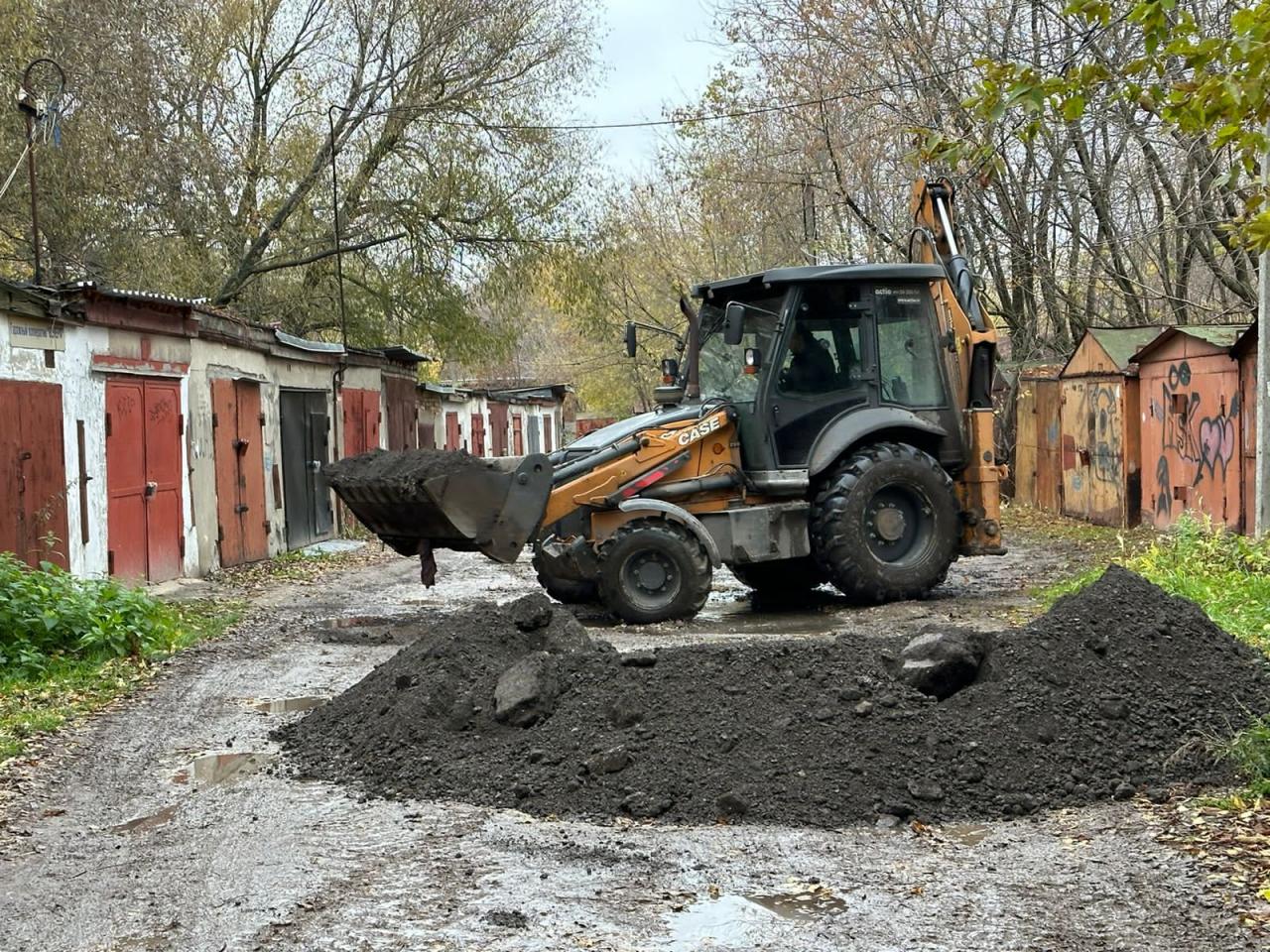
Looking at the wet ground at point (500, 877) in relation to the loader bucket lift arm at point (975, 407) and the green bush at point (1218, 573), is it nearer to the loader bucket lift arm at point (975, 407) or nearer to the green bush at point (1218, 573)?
the green bush at point (1218, 573)

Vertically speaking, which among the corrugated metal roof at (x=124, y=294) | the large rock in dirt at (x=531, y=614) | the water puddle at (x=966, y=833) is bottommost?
the water puddle at (x=966, y=833)

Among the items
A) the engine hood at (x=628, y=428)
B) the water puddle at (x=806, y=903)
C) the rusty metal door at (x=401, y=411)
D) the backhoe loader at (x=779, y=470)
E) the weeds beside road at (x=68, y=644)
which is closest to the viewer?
the water puddle at (x=806, y=903)

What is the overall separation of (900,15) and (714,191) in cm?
915

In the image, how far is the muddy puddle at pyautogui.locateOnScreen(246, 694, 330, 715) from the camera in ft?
28.4

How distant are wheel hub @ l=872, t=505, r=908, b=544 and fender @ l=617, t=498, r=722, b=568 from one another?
1.55 metres

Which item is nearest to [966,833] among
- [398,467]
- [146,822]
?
[146,822]

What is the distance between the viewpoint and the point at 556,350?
81.0m

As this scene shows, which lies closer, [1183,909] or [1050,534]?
[1183,909]

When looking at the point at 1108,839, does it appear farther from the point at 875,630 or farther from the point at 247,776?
the point at 875,630

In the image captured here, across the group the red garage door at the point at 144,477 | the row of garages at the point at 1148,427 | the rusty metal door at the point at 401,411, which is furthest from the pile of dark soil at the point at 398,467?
the rusty metal door at the point at 401,411

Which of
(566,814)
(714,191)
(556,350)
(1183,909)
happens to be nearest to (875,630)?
(566,814)

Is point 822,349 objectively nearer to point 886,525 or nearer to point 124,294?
point 886,525

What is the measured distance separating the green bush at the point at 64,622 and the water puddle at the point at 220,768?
259cm

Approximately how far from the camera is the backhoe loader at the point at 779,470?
1170 centimetres
